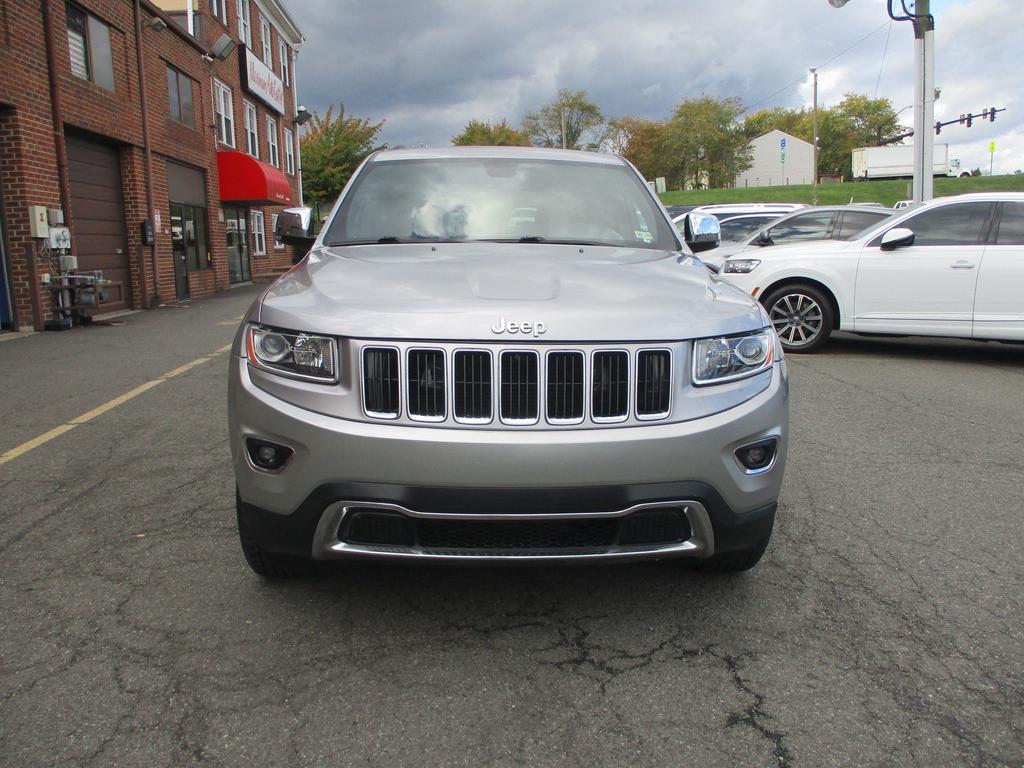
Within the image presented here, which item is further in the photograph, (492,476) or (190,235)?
(190,235)

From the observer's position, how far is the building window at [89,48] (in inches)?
559

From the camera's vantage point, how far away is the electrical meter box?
12.2 m

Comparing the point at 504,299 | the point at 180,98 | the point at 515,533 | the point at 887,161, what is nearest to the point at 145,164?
the point at 180,98

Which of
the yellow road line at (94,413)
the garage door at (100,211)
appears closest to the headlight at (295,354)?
the yellow road line at (94,413)

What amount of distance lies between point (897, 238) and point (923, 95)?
8.51 m

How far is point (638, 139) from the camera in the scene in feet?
281

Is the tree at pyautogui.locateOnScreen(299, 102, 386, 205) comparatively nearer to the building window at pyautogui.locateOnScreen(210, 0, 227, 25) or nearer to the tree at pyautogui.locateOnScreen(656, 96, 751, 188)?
the building window at pyautogui.locateOnScreen(210, 0, 227, 25)

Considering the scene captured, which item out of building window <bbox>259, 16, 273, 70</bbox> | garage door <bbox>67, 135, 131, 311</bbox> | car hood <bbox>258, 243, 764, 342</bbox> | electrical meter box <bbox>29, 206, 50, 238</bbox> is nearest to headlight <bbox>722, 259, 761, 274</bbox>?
car hood <bbox>258, 243, 764, 342</bbox>

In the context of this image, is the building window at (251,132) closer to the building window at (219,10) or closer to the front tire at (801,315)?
the building window at (219,10)

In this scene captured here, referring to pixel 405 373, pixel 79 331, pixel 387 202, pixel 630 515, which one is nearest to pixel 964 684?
pixel 630 515

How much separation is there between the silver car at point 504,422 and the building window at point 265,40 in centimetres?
3048

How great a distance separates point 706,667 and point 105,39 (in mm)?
16683

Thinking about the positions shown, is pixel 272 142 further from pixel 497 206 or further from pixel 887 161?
pixel 887 161

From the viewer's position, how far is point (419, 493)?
2.39m
